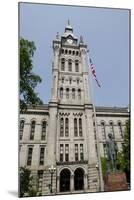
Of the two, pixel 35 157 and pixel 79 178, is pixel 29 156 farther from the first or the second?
pixel 79 178

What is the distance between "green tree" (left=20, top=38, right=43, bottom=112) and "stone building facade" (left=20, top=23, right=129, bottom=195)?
0.21 meters

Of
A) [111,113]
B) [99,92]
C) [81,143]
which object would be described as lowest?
[81,143]

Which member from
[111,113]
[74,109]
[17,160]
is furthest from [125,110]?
[17,160]

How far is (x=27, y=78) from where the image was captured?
17.4 feet

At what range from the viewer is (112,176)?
18.2ft

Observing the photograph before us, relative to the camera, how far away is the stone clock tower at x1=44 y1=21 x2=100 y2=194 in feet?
18.2

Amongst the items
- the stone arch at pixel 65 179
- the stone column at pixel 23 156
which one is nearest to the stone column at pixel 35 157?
the stone column at pixel 23 156

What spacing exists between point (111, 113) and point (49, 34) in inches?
69.6

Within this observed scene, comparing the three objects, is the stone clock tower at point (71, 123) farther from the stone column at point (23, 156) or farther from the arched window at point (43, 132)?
the stone column at point (23, 156)

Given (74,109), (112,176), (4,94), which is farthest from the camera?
(74,109)

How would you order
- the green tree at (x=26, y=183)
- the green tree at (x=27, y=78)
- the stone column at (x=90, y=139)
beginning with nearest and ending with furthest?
1. the green tree at (x=26, y=183)
2. the green tree at (x=27, y=78)
3. the stone column at (x=90, y=139)

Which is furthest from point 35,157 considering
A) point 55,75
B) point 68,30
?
point 68,30

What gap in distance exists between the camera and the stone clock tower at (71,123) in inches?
218

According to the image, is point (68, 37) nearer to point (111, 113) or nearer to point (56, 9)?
point (56, 9)
